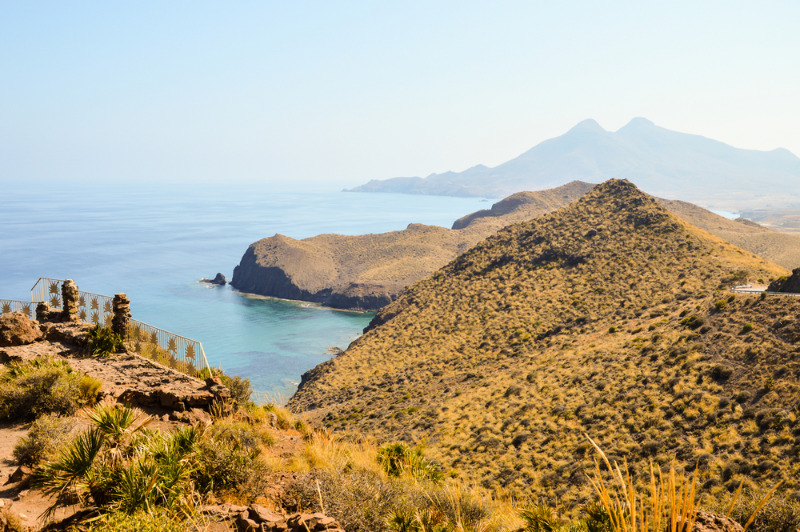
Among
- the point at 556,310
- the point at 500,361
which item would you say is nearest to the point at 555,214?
the point at 556,310

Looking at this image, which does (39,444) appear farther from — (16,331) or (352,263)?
(352,263)

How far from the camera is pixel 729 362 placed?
81.4 feet

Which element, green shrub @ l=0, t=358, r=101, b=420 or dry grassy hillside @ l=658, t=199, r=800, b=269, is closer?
green shrub @ l=0, t=358, r=101, b=420

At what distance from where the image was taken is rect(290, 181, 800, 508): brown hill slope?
21250 millimetres

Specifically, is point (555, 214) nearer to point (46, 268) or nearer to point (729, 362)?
point (729, 362)

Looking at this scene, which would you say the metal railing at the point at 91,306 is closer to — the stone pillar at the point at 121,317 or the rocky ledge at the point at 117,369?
the rocky ledge at the point at 117,369

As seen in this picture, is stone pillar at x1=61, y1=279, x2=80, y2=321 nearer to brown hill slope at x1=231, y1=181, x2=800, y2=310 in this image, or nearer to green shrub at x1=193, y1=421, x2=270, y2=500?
green shrub at x1=193, y1=421, x2=270, y2=500

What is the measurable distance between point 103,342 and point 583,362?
87.4ft

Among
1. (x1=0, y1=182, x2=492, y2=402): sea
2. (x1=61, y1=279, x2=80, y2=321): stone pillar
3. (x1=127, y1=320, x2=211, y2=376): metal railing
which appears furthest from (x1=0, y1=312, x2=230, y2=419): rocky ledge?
(x1=0, y1=182, x2=492, y2=402): sea

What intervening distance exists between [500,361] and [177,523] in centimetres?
3331

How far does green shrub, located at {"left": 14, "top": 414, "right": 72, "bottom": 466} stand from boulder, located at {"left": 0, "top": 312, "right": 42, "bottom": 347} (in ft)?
25.4

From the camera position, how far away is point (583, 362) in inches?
1239

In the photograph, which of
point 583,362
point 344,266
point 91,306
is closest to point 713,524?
point 91,306

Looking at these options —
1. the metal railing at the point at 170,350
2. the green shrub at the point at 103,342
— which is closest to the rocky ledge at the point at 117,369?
the green shrub at the point at 103,342
